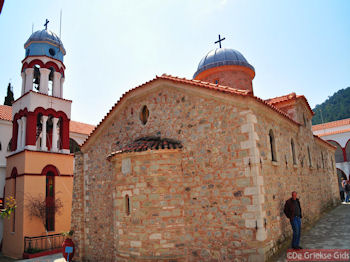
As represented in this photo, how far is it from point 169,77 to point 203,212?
3.98 metres

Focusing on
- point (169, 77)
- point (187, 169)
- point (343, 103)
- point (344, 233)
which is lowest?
point (344, 233)

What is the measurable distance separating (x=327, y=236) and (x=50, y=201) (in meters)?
13.4

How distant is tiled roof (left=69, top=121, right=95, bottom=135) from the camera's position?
2052 centimetres

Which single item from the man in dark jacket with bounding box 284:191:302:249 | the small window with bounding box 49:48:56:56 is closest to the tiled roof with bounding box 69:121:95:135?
the small window with bounding box 49:48:56:56

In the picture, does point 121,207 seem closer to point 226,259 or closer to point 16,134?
point 226,259

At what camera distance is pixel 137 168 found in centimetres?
724

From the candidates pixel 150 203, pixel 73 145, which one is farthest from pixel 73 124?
pixel 150 203

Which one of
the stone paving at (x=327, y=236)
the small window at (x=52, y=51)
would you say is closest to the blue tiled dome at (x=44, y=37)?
the small window at (x=52, y=51)

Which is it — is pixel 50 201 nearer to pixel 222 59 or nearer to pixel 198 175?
pixel 198 175

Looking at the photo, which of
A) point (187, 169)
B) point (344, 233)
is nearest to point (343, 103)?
point (344, 233)

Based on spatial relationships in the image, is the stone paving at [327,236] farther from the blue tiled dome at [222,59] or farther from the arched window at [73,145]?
the arched window at [73,145]

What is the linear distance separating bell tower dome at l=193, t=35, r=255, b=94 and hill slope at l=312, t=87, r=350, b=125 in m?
38.9

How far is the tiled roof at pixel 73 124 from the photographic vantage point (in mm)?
17812

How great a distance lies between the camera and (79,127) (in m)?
21.4
